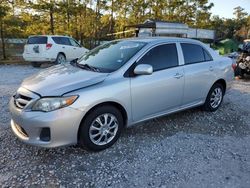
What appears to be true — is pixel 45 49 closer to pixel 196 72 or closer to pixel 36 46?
pixel 36 46

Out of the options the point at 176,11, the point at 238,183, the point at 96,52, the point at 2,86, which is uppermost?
the point at 176,11

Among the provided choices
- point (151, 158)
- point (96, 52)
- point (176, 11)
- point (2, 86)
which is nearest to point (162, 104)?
point (151, 158)

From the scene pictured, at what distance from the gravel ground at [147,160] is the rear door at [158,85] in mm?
447

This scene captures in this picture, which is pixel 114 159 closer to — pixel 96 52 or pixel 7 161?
pixel 7 161

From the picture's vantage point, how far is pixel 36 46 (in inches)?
477

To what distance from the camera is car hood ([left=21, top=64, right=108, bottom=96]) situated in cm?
Answer: 331

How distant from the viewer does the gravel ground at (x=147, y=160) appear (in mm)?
2988

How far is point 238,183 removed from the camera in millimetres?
2979

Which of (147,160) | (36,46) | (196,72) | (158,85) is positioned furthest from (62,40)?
(147,160)

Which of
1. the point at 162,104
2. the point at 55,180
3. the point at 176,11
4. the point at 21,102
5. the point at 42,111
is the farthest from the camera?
the point at 176,11

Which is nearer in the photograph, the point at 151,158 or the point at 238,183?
the point at 238,183

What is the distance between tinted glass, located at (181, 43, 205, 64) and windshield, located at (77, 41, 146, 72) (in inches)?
35.0

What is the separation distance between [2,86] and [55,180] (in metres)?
5.49

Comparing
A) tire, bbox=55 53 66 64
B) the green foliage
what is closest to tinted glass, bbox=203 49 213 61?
tire, bbox=55 53 66 64
